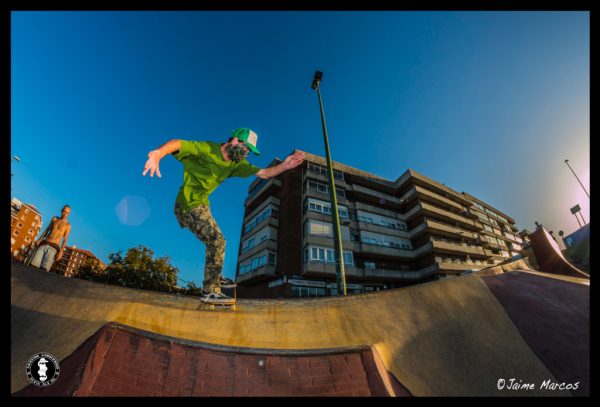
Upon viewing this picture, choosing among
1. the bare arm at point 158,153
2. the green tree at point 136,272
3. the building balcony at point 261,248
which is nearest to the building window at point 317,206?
the building balcony at point 261,248

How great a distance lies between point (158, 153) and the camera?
320 centimetres

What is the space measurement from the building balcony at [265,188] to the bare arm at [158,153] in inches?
941

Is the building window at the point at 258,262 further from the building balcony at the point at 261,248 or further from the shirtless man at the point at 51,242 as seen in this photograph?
the shirtless man at the point at 51,242

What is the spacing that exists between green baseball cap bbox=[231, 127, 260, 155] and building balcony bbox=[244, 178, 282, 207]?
23.2m

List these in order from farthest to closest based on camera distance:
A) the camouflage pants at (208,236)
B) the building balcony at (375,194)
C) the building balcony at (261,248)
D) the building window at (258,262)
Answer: the building balcony at (375,194) → the building balcony at (261,248) → the building window at (258,262) → the camouflage pants at (208,236)

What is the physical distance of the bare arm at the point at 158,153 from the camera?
3082 millimetres

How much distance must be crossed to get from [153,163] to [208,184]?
887mm

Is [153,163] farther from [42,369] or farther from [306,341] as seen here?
[306,341]

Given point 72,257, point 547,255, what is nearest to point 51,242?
point 547,255

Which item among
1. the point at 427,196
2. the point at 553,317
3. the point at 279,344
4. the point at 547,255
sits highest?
the point at 427,196

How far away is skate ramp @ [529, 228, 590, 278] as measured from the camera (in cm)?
643
